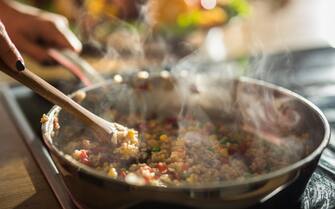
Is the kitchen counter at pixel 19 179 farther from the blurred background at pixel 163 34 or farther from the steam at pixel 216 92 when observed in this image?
the blurred background at pixel 163 34

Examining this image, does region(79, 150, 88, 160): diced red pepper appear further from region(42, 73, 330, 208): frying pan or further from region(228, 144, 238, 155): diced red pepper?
region(228, 144, 238, 155): diced red pepper

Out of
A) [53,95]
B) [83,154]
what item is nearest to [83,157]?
[83,154]

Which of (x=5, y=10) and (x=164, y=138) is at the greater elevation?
(x=5, y=10)

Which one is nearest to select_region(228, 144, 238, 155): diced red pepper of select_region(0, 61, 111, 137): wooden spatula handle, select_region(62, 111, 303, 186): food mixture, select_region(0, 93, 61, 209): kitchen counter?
select_region(62, 111, 303, 186): food mixture

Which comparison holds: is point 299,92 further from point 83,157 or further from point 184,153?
point 83,157

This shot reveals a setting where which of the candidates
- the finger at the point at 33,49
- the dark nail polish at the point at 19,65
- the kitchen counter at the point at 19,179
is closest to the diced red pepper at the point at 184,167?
the kitchen counter at the point at 19,179

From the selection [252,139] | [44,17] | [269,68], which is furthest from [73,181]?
[269,68]
